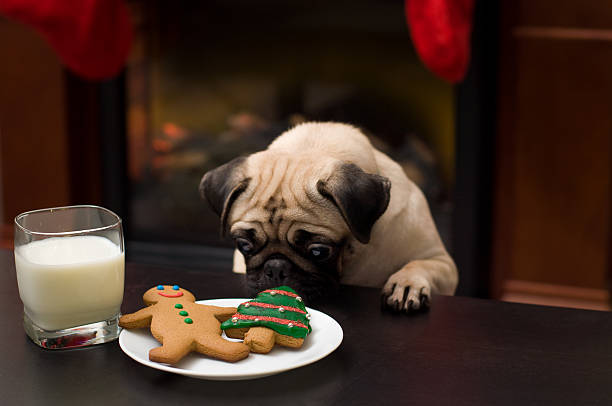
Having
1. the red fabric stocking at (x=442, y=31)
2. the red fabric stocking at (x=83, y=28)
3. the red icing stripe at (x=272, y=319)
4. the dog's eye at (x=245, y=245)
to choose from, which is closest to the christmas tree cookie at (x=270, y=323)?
the red icing stripe at (x=272, y=319)

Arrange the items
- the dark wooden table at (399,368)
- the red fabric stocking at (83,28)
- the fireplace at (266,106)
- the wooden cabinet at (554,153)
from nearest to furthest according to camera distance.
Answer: the dark wooden table at (399,368), the red fabric stocking at (83,28), the wooden cabinet at (554,153), the fireplace at (266,106)

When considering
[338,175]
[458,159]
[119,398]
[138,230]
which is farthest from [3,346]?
[138,230]

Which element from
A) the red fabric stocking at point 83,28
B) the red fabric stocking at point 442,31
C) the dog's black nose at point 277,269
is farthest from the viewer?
the red fabric stocking at point 83,28

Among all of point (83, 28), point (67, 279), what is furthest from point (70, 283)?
point (83, 28)

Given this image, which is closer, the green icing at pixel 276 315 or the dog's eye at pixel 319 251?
the green icing at pixel 276 315

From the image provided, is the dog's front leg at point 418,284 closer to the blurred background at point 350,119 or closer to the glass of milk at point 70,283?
the glass of milk at point 70,283

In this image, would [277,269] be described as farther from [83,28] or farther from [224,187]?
[83,28]

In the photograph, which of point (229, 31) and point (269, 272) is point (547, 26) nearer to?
point (229, 31)
